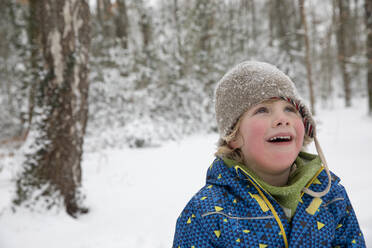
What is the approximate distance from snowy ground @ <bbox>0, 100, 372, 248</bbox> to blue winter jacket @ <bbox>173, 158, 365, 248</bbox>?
0.95 meters

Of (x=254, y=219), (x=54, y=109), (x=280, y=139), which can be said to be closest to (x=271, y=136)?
(x=280, y=139)

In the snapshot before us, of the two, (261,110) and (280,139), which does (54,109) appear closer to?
(261,110)

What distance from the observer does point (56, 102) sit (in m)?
2.81

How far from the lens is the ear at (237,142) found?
4.59 ft

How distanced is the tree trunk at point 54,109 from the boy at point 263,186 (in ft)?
6.68

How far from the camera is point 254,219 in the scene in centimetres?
117

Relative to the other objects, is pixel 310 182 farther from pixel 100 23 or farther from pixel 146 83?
pixel 100 23

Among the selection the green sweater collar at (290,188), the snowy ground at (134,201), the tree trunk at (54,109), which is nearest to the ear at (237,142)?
the green sweater collar at (290,188)

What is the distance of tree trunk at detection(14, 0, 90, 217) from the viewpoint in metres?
2.80

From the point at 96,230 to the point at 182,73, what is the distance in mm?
7980

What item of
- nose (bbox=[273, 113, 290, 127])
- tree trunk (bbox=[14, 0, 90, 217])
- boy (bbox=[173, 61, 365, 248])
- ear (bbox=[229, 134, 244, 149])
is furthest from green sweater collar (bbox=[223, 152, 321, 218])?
tree trunk (bbox=[14, 0, 90, 217])

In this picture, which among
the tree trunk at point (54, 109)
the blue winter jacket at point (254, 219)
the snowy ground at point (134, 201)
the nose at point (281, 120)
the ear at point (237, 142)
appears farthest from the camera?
the tree trunk at point (54, 109)

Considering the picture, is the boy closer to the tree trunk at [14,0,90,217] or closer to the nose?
the nose

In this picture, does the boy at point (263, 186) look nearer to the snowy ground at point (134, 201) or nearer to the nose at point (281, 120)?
the nose at point (281, 120)
